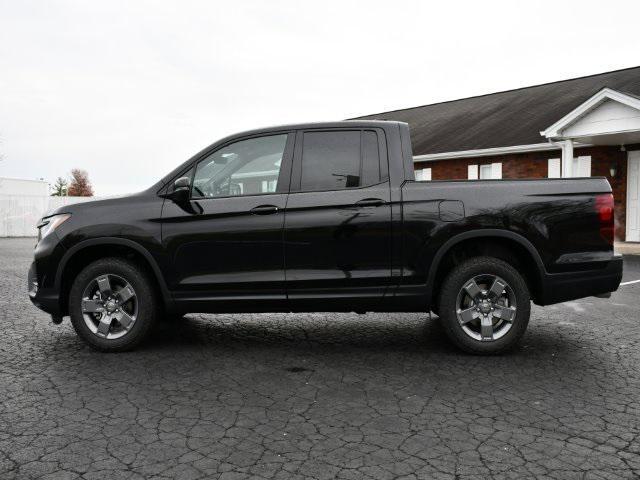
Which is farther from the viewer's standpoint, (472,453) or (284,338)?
(284,338)

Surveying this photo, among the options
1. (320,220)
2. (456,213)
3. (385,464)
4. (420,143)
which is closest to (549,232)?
(456,213)

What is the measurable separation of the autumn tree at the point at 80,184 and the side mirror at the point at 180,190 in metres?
125

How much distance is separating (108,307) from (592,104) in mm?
15848

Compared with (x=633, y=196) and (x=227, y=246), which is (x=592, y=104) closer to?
(x=633, y=196)

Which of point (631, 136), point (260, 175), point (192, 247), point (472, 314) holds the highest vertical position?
point (631, 136)

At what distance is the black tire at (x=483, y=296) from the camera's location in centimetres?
500

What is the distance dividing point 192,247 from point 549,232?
312 centimetres

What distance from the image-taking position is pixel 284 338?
5852mm

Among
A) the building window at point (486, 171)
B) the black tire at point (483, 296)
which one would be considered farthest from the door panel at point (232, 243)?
the building window at point (486, 171)

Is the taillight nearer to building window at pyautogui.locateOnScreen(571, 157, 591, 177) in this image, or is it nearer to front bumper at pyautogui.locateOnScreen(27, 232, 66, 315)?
front bumper at pyautogui.locateOnScreen(27, 232, 66, 315)

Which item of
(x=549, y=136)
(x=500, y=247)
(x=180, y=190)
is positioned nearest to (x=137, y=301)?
(x=180, y=190)

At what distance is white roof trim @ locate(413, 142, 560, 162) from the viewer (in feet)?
64.8

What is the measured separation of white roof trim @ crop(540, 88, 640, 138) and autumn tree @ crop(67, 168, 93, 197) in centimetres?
11698

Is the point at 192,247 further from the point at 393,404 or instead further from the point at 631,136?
the point at 631,136
